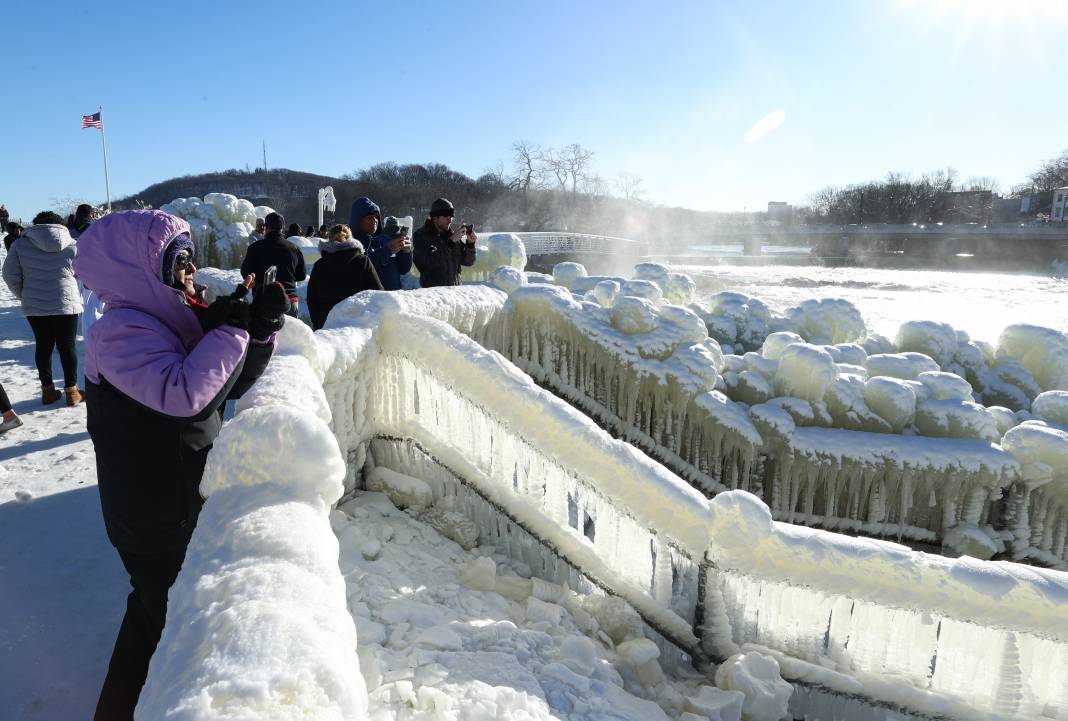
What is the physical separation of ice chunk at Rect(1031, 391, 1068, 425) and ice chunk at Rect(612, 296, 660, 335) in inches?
148

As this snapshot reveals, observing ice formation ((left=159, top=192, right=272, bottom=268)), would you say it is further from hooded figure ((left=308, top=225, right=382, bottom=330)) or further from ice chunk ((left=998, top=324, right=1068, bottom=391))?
ice chunk ((left=998, top=324, right=1068, bottom=391))

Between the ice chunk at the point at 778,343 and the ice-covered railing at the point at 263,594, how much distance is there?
5.23m

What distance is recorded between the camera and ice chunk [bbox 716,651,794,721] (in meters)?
2.28

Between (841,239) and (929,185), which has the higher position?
(929,185)

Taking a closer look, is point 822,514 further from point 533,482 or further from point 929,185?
point 929,185

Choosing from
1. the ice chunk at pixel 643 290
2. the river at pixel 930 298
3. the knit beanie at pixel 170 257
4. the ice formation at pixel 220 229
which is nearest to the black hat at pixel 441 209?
the ice chunk at pixel 643 290

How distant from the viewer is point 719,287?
Answer: 50.3 feet

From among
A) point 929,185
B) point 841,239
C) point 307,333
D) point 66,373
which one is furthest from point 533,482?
point 929,185

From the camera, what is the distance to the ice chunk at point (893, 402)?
16.6 feet

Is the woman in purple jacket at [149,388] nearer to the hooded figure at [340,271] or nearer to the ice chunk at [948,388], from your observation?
the hooded figure at [340,271]

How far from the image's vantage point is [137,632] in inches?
74.9

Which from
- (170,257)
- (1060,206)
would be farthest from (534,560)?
(1060,206)

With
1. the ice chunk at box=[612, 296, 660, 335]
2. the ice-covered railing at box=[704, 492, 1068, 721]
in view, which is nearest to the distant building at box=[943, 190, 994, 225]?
the ice chunk at box=[612, 296, 660, 335]

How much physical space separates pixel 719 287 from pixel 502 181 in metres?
53.9
